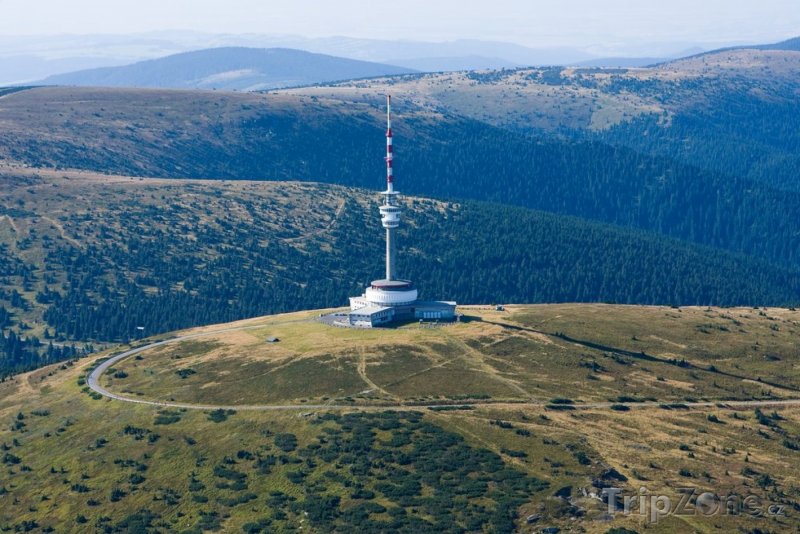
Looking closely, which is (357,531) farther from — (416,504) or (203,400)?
(203,400)

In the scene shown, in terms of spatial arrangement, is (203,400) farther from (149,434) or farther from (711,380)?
(711,380)

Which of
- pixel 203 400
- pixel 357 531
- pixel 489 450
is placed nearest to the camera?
pixel 357 531

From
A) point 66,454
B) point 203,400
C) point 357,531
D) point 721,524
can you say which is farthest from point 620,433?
point 66,454

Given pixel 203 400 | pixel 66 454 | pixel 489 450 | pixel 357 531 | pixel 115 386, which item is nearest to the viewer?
pixel 357 531

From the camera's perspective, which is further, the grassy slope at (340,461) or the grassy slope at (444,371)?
the grassy slope at (444,371)

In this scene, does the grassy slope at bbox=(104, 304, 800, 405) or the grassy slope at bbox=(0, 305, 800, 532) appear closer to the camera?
the grassy slope at bbox=(0, 305, 800, 532)

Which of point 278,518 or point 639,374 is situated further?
point 639,374

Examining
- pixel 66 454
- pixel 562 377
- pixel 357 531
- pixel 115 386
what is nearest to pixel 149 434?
pixel 66 454

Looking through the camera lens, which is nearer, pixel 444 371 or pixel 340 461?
pixel 340 461

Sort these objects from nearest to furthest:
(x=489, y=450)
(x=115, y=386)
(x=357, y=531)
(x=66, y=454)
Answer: (x=357, y=531), (x=489, y=450), (x=66, y=454), (x=115, y=386)
